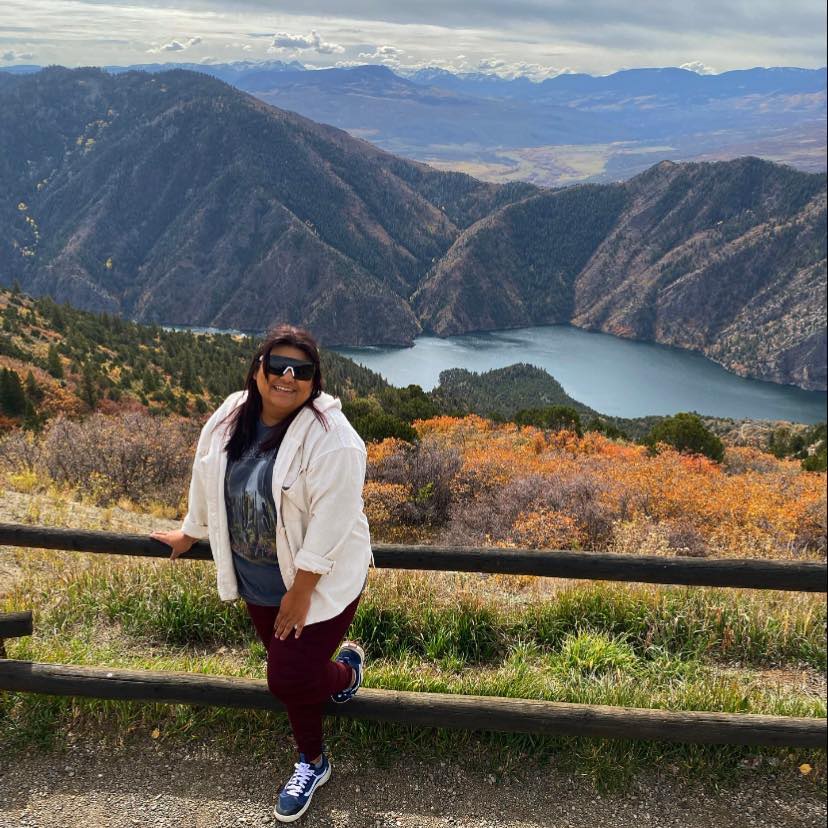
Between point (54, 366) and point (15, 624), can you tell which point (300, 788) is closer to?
point (15, 624)

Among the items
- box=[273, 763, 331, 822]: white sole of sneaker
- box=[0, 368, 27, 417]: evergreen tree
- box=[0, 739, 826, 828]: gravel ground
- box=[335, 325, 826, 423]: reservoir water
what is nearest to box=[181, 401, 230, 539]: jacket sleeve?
box=[0, 739, 826, 828]: gravel ground

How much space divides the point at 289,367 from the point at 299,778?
194 cm

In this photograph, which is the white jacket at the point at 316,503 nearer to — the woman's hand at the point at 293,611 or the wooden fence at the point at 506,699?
the woman's hand at the point at 293,611

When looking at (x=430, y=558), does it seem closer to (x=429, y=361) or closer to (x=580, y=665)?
(x=580, y=665)

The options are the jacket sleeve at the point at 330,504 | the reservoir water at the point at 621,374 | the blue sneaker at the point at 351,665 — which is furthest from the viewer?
the reservoir water at the point at 621,374

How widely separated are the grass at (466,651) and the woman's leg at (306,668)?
1.68 ft

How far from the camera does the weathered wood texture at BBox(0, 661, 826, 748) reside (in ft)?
10.9

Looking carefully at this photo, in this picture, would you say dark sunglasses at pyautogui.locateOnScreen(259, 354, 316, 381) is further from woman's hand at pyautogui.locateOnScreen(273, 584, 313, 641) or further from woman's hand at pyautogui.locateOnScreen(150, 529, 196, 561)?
woman's hand at pyautogui.locateOnScreen(150, 529, 196, 561)

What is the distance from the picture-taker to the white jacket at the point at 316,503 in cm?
290

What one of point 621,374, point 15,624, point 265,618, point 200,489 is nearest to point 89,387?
point 15,624

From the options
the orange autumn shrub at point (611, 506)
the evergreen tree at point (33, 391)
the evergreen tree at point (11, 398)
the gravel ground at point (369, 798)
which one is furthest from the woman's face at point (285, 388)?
the evergreen tree at point (33, 391)

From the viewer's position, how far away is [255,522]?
120 inches

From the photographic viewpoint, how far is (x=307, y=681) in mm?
3229

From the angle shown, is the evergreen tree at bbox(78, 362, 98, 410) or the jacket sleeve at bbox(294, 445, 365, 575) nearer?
the jacket sleeve at bbox(294, 445, 365, 575)
